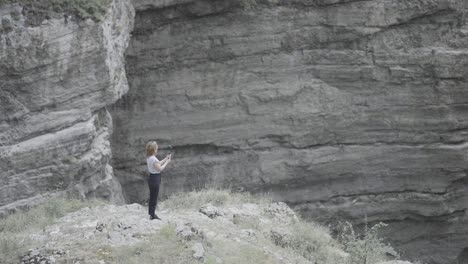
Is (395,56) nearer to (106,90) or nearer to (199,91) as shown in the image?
(199,91)

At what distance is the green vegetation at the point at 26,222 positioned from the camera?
1016 centimetres

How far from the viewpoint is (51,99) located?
1222 cm

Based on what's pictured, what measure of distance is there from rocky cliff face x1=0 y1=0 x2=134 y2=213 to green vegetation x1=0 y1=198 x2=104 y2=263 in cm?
48

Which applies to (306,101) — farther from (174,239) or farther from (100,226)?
(100,226)

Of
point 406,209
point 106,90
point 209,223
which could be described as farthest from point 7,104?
point 406,209

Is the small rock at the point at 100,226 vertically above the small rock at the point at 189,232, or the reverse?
the small rock at the point at 189,232

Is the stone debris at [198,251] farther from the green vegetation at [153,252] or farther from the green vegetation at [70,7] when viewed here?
the green vegetation at [70,7]

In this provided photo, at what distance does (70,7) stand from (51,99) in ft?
4.84

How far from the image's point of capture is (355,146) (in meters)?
16.4

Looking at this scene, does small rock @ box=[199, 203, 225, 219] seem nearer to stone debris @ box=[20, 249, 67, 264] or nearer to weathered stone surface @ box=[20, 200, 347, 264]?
weathered stone surface @ box=[20, 200, 347, 264]

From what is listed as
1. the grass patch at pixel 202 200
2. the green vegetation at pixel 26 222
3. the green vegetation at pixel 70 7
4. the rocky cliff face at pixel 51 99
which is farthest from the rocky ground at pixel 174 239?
the green vegetation at pixel 70 7

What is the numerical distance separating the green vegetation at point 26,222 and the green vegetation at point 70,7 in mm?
2921

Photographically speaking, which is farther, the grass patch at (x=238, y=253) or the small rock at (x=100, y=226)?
the small rock at (x=100, y=226)

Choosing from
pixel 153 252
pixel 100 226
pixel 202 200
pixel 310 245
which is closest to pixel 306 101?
pixel 202 200
